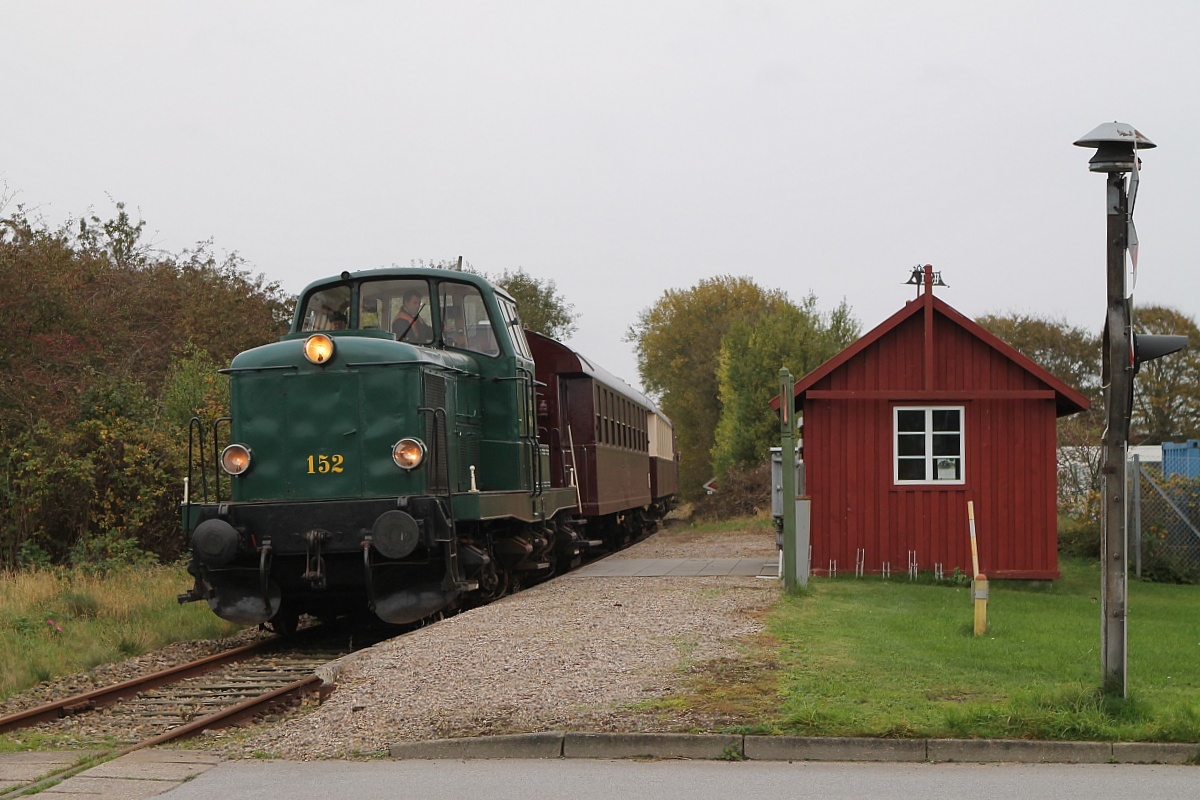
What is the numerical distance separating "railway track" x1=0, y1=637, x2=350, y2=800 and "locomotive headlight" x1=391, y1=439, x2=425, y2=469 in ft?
6.32

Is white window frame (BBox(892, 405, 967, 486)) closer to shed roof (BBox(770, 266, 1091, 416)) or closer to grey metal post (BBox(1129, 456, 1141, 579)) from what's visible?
shed roof (BBox(770, 266, 1091, 416))

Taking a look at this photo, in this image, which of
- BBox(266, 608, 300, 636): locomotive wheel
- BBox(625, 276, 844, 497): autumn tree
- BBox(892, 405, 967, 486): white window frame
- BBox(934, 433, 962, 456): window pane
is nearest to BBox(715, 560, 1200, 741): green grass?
BBox(892, 405, 967, 486): white window frame

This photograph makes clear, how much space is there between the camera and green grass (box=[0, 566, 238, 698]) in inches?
445

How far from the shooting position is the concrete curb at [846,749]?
23.6 ft

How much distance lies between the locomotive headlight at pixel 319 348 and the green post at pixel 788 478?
5.10 m

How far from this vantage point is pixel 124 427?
19.3 m

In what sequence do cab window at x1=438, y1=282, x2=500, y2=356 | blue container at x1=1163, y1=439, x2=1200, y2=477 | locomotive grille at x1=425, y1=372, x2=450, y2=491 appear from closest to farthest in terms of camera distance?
locomotive grille at x1=425, y1=372, x2=450, y2=491
cab window at x1=438, y1=282, x2=500, y2=356
blue container at x1=1163, y1=439, x2=1200, y2=477

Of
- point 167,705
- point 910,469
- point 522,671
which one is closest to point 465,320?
point 522,671

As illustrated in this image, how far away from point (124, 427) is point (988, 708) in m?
15.0

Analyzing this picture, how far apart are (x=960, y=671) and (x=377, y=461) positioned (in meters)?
5.83

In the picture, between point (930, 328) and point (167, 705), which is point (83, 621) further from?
point (930, 328)

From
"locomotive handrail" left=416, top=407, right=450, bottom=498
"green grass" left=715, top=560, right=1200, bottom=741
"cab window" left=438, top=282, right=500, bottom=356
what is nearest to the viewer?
"green grass" left=715, top=560, right=1200, bottom=741

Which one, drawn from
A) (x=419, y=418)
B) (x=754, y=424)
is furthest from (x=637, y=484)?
(x=754, y=424)

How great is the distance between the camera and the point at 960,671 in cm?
950
